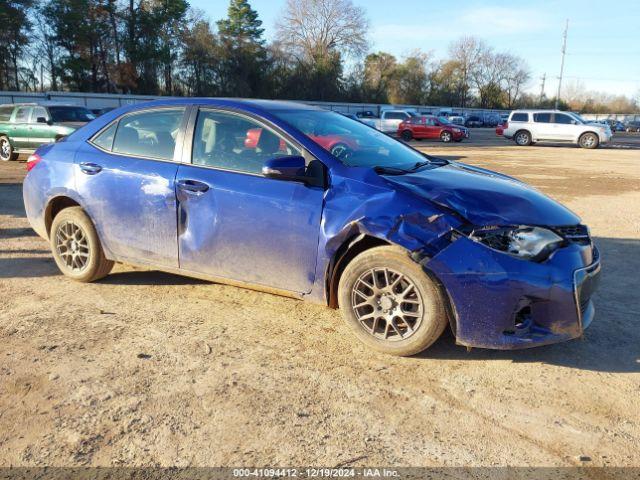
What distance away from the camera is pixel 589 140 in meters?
25.5

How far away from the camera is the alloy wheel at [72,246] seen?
182 inches

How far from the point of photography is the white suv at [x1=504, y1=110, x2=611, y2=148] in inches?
1000

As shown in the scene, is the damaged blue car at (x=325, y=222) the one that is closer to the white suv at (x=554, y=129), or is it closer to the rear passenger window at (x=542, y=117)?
the white suv at (x=554, y=129)

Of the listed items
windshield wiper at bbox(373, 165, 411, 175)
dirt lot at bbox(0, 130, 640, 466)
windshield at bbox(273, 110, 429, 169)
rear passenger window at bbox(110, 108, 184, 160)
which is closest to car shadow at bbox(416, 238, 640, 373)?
dirt lot at bbox(0, 130, 640, 466)


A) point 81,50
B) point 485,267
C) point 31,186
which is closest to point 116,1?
point 81,50

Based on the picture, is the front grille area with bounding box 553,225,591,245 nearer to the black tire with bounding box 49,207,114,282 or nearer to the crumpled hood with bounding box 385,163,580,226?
the crumpled hood with bounding box 385,163,580,226

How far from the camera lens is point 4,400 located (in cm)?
285

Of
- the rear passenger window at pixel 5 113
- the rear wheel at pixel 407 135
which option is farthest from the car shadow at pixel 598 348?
the rear wheel at pixel 407 135

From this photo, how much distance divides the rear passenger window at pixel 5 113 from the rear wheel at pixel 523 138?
909 inches

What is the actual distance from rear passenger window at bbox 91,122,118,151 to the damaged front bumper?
2.98 metres

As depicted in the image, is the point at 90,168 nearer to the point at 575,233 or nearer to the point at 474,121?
the point at 575,233

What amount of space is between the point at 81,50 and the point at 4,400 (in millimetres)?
53883

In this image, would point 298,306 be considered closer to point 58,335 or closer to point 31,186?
point 58,335

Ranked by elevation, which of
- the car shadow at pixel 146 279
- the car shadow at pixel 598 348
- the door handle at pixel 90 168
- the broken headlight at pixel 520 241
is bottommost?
the car shadow at pixel 146 279
